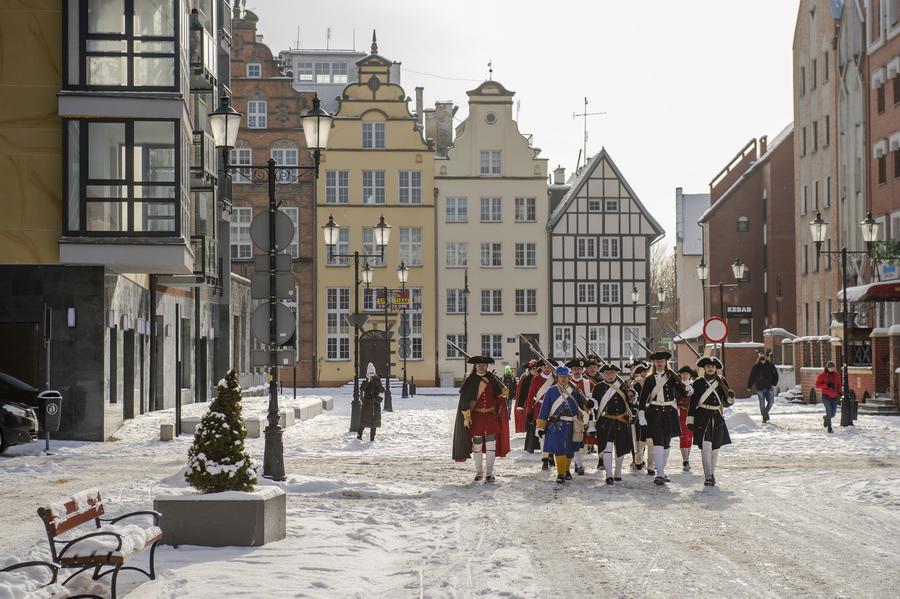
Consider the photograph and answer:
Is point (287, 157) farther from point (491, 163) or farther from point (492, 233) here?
point (492, 233)

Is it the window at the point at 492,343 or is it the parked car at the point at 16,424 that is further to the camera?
the window at the point at 492,343

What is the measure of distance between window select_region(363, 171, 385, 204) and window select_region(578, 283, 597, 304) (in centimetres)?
1186

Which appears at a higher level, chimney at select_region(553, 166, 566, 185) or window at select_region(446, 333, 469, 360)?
chimney at select_region(553, 166, 566, 185)

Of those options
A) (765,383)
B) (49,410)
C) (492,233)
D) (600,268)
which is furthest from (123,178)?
(600,268)

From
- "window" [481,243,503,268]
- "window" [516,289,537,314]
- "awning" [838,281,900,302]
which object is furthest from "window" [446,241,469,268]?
"awning" [838,281,900,302]

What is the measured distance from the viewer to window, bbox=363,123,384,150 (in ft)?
193

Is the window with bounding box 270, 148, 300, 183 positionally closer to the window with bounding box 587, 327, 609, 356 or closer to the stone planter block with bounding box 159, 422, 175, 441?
the window with bounding box 587, 327, 609, 356

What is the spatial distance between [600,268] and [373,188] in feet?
42.9

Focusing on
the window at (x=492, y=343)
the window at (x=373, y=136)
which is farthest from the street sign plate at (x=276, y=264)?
the window at (x=492, y=343)

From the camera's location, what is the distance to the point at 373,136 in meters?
58.8

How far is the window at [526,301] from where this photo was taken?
59.9 metres

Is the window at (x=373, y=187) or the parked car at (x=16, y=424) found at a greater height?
the window at (x=373, y=187)

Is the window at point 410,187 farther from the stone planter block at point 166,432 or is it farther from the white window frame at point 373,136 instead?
the stone planter block at point 166,432

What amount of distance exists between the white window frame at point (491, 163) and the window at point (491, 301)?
6398 millimetres
